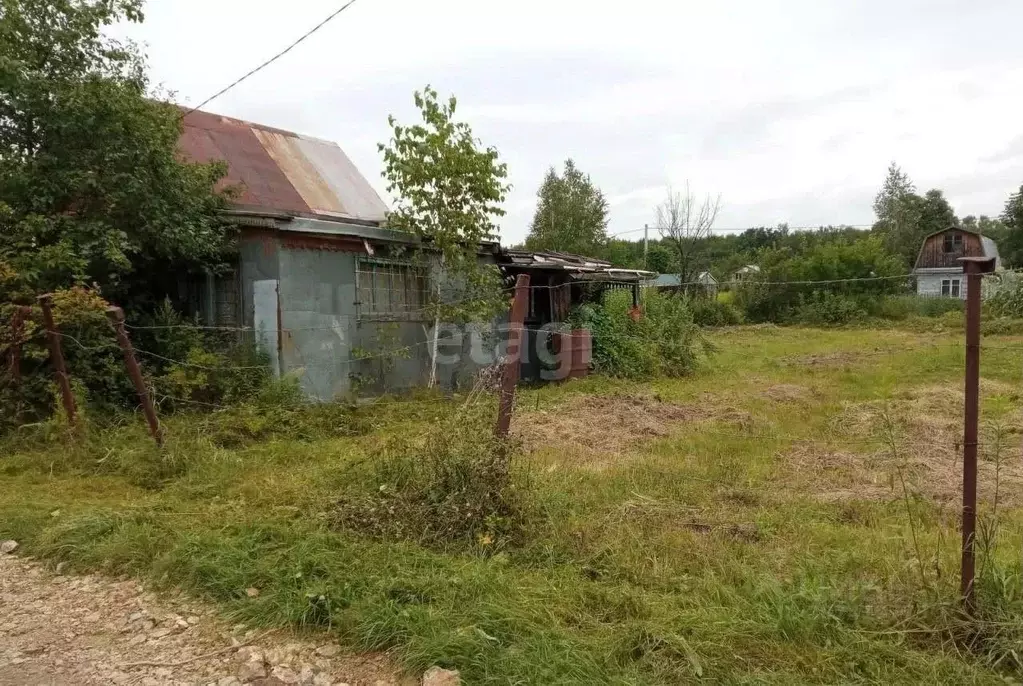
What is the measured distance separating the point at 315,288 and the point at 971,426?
7.59m

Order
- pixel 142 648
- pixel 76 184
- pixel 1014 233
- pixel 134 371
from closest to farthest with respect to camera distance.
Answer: pixel 142 648, pixel 134 371, pixel 76 184, pixel 1014 233

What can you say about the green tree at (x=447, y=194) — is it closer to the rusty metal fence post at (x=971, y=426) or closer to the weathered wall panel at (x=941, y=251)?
the rusty metal fence post at (x=971, y=426)

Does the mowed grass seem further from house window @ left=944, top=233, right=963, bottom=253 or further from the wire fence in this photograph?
house window @ left=944, top=233, right=963, bottom=253

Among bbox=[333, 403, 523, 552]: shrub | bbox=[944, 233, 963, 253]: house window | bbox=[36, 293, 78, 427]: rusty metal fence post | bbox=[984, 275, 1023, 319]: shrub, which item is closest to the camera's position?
bbox=[333, 403, 523, 552]: shrub

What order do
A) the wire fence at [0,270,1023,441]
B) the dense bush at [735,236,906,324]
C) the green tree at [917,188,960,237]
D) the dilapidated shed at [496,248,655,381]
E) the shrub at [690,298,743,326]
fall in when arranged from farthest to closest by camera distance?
the green tree at [917,188,960,237] < the dense bush at [735,236,906,324] < the shrub at [690,298,743,326] < the dilapidated shed at [496,248,655,381] < the wire fence at [0,270,1023,441]

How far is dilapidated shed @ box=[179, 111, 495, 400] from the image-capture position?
27.7 ft

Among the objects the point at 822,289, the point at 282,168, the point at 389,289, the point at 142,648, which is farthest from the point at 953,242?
the point at 142,648

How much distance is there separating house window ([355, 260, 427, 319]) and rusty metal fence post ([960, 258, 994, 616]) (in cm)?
771

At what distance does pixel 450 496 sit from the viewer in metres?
3.92

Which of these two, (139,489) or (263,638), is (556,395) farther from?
(263,638)

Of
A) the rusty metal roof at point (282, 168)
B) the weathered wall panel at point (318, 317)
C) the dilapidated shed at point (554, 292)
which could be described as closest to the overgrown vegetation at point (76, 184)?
the weathered wall panel at point (318, 317)

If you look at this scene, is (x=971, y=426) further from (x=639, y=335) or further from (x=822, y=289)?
(x=822, y=289)

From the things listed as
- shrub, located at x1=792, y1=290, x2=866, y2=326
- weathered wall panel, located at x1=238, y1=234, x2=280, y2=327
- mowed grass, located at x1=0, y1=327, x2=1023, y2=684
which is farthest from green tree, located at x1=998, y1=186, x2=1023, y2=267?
weathered wall panel, located at x1=238, y1=234, x2=280, y2=327

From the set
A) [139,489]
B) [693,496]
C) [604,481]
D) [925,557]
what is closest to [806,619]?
[925,557]
